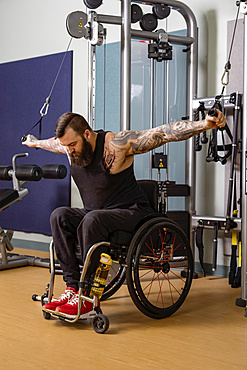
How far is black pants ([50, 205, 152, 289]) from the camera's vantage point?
2486mm

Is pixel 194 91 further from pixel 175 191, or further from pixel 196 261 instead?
Result: pixel 196 261

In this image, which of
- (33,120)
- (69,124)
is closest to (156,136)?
(69,124)

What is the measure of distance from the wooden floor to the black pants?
0.99 feet

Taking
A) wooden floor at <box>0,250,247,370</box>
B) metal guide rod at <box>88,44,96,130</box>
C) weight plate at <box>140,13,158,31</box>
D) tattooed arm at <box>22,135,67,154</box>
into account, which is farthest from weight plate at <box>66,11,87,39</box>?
wooden floor at <box>0,250,247,370</box>

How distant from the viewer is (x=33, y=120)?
5.17 metres

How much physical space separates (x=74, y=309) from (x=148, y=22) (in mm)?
2312

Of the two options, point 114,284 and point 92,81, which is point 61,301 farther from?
point 92,81

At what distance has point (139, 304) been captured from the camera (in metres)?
2.55

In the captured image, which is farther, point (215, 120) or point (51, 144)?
point (51, 144)

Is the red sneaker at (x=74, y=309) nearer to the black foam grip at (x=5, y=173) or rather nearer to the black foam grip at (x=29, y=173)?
the black foam grip at (x=29, y=173)

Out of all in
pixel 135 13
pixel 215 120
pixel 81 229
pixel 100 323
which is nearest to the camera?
pixel 215 120

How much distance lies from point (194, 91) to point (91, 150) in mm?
1472

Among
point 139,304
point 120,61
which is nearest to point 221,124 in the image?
point 139,304

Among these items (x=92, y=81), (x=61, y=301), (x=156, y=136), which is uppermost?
(x=92, y=81)
